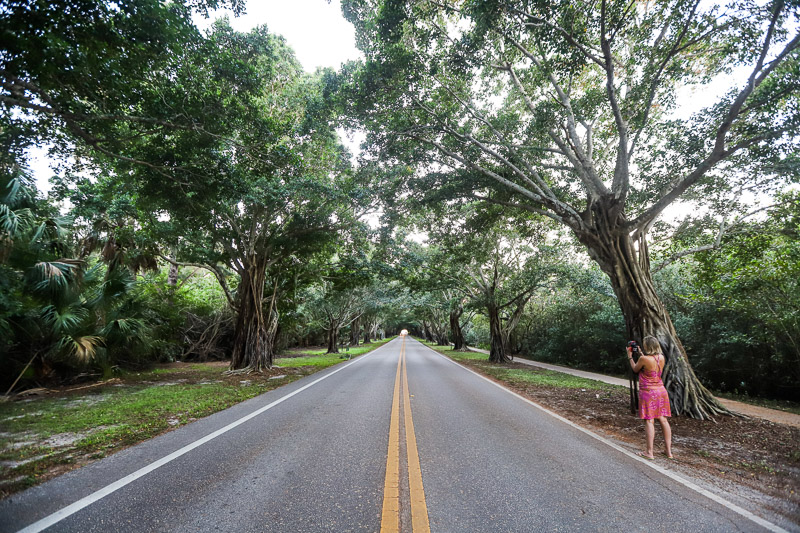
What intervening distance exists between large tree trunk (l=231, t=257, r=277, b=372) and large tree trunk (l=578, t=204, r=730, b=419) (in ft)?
40.0

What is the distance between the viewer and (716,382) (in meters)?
12.3

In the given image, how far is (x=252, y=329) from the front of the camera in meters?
14.2

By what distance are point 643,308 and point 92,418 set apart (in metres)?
11.1

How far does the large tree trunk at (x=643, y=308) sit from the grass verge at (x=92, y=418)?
9.19m

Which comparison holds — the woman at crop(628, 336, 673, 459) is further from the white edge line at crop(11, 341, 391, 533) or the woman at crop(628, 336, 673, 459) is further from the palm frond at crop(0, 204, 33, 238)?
the palm frond at crop(0, 204, 33, 238)

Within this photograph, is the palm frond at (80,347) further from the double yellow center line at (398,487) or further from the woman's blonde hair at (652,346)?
→ the woman's blonde hair at (652,346)

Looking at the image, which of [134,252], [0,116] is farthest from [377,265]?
[0,116]

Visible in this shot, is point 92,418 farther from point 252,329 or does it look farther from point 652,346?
point 652,346

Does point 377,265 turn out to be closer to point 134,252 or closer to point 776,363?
point 134,252

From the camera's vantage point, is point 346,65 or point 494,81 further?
point 494,81

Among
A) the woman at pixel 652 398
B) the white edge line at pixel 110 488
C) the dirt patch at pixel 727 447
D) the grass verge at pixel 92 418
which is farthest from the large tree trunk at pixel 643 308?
the grass verge at pixel 92 418

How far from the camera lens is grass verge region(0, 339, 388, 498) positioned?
4.11 metres

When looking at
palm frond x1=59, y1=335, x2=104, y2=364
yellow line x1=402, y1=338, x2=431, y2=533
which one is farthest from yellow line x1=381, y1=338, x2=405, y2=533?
palm frond x1=59, y1=335, x2=104, y2=364

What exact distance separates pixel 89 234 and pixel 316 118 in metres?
9.07
